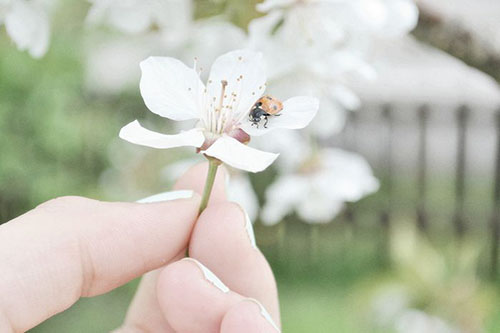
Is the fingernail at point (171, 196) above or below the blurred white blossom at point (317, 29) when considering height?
below

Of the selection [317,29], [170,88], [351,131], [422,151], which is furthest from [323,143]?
[170,88]

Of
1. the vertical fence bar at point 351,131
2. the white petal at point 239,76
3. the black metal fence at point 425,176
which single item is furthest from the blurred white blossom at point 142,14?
the vertical fence bar at point 351,131

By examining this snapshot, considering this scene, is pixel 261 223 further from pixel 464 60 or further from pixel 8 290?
pixel 8 290

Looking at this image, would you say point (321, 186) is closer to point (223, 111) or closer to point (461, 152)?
point (223, 111)

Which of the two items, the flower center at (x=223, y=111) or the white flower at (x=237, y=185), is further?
the white flower at (x=237, y=185)

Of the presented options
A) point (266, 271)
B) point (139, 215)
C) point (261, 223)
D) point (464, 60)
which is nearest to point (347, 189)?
point (464, 60)

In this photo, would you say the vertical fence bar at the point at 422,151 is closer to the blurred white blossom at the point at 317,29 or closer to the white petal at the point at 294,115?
the blurred white blossom at the point at 317,29
